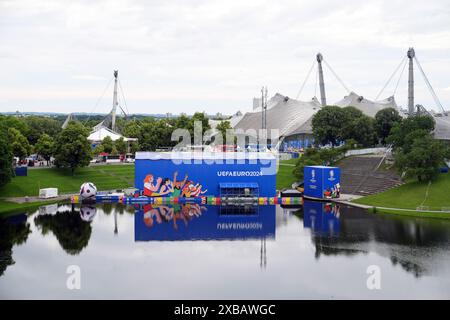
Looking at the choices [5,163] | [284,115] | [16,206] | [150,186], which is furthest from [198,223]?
[284,115]

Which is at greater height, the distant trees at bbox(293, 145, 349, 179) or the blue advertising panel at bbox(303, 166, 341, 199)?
the distant trees at bbox(293, 145, 349, 179)

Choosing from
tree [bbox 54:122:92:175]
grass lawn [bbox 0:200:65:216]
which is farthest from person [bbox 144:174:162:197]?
tree [bbox 54:122:92:175]

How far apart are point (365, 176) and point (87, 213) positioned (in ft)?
87.2

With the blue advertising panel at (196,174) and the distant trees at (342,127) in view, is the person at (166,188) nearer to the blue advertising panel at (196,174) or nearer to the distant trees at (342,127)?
the blue advertising panel at (196,174)

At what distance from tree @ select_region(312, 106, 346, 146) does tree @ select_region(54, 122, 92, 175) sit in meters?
31.1

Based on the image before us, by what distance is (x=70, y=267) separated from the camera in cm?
2286

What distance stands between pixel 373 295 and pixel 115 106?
76269 mm

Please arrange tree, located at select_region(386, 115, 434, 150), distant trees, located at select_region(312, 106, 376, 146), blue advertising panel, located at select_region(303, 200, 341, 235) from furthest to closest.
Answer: distant trees, located at select_region(312, 106, 376, 146), tree, located at select_region(386, 115, 434, 150), blue advertising panel, located at select_region(303, 200, 341, 235)

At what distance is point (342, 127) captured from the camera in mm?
67125

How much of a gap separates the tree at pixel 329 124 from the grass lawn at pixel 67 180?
25985 millimetres

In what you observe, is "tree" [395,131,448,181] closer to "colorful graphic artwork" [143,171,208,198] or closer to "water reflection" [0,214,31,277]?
"colorful graphic artwork" [143,171,208,198]

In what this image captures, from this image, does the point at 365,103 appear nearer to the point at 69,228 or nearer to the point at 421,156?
the point at 421,156

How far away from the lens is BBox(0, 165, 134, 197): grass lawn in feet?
142
